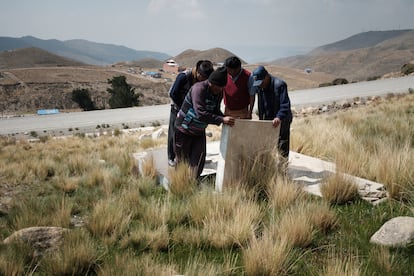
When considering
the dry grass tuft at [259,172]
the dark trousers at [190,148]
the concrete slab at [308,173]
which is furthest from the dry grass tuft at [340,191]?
the dark trousers at [190,148]

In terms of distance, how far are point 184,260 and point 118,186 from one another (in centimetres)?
339

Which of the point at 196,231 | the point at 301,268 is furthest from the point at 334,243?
the point at 196,231

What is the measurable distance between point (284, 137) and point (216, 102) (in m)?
1.37

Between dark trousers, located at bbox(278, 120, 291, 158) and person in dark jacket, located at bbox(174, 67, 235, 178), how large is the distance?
1004 millimetres

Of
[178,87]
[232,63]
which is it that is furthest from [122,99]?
[232,63]

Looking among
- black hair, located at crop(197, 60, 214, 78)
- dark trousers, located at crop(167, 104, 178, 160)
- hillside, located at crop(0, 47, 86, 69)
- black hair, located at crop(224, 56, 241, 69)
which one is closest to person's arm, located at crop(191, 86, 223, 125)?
black hair, located at crop(197, 60, 214, 78)

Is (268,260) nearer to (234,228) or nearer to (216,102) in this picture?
(234,228)

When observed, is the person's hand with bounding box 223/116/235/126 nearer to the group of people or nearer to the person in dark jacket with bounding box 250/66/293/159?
the group of people

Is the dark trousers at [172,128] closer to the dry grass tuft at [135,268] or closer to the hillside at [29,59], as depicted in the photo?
the dry grass tuft at [135,268]

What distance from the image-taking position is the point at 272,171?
470 cm

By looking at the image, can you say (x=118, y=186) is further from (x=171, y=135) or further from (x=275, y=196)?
(x=275, y=196)

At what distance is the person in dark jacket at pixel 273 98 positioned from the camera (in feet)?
15.9

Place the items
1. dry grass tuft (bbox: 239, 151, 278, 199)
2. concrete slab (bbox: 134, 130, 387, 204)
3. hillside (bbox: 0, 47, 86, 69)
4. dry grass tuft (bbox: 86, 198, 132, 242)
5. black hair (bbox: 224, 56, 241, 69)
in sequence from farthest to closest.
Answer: hillside (bbox: 0, 47, 86, 69)
black hair (bbox: 224, 56, 241, 69)
dry grass tuft (bbox: 239, 151, 278, 199)
concrete slab (bbox: 134, 130, 387, 204)
dry grass tuft (bbox: 86, 198, 132, 242)

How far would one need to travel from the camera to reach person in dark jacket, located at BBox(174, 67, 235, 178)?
171 inches
